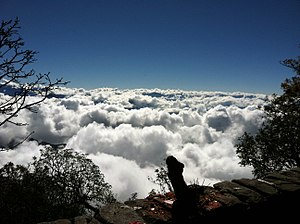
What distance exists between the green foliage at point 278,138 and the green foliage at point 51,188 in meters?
17.7

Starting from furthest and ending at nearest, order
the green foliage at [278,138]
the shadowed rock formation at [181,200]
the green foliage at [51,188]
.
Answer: the green foliage at [51,188], the green foliage at [278,138], the shadowed rock formation at [181,200]

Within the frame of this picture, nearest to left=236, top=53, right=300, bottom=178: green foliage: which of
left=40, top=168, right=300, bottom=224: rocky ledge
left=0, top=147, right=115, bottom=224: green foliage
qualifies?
left=40, top=168, right=300, bottom=224: rocky ledge

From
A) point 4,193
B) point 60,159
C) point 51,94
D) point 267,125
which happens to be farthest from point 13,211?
point 267,125

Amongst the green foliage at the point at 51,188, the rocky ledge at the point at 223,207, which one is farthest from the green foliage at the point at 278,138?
the green foliage at the point at 51,188

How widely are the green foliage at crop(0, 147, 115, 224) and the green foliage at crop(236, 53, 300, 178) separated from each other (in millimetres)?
17659

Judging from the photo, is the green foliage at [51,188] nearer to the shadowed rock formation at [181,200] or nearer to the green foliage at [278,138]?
the green foliage at [278,138]

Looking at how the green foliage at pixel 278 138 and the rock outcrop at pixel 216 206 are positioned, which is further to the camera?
the green foliage at pixel 278 138

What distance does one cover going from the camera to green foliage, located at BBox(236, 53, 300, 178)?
1828 centimetres

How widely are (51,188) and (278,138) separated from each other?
25.4 metres

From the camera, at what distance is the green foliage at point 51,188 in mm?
A: 22344

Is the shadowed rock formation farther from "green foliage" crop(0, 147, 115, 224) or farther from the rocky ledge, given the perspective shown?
"green foliage" crop(0, 147, 115, 224)

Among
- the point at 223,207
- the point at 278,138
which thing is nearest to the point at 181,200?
the point at 223,207

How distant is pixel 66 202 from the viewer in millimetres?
26547

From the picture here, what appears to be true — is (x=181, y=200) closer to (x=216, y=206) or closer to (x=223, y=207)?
(x=216, y=206)
